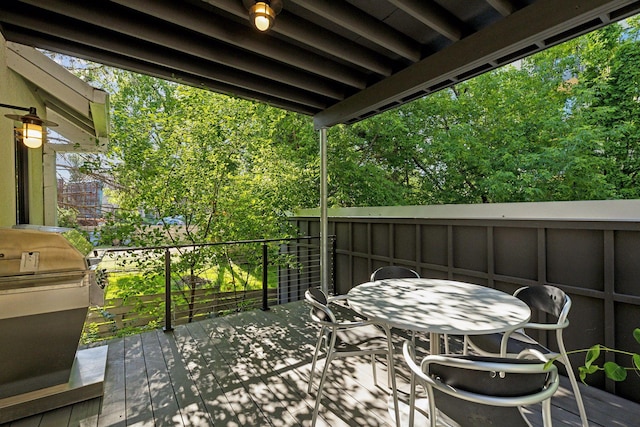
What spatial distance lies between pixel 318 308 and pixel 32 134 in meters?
2.32

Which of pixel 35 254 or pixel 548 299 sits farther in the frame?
pixel 548 299

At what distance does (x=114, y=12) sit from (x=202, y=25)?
0.64 metres

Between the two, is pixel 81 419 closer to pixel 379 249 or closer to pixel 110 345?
pixel 110 345

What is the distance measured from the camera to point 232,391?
2381 mm

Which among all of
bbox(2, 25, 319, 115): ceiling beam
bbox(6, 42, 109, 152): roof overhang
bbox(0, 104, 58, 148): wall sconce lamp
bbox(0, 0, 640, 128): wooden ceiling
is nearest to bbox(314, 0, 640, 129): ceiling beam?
bbox(0, 0, 640, 128): wooden ceiling

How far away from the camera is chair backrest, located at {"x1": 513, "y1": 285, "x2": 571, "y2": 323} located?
2.03m

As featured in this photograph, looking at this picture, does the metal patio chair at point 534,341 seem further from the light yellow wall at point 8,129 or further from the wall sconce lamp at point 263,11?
the light yellow wall at point 8,129

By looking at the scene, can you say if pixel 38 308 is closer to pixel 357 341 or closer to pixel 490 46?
pixel 357 341

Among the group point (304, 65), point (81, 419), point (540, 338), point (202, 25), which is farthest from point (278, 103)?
point (540, 338)

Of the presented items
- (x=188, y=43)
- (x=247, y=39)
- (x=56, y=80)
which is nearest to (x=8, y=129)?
(x=56, y=80)

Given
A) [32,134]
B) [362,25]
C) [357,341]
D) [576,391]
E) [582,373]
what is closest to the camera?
[582,373]

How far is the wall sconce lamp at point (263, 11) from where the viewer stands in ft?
6.37

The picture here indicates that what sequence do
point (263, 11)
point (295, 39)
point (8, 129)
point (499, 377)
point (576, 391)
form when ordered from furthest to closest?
point (8, 129)
point (295, 39)
point (263, 11)
point (576, 391)
point (499, 377)

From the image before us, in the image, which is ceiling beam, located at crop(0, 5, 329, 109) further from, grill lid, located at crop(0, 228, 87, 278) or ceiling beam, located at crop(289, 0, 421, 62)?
grill lid, located at crop(0, 228, 87, 278)
